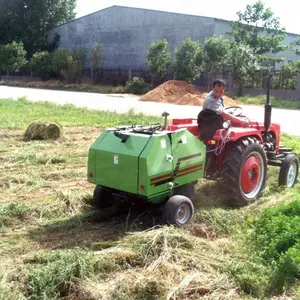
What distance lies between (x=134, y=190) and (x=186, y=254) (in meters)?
0.92

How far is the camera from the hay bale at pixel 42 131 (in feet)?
33.8

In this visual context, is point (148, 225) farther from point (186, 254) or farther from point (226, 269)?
point (226, 269)

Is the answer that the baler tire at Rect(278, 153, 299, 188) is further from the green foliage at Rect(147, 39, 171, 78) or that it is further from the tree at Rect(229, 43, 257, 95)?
the green foliage at Rect(147, 39, 171, 78)

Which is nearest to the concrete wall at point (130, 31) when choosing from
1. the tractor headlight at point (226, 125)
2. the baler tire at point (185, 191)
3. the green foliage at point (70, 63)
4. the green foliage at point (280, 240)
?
the green foliage at point (70, 63)

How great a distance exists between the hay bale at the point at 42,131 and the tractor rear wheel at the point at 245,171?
224 inches

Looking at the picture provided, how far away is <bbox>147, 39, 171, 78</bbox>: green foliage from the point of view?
3241 centimetres

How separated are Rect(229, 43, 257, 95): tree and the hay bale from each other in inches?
748

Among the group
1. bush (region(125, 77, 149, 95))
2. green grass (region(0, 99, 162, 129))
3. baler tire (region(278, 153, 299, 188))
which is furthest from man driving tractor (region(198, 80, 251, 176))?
bush (region(125, 77, 149, 95))

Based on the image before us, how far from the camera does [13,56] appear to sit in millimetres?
44906

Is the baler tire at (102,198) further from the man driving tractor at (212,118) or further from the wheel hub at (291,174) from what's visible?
the wheel hub at (291,174)

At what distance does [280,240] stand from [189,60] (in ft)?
87.5

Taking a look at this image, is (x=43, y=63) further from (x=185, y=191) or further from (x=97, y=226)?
(x=97, y=226)

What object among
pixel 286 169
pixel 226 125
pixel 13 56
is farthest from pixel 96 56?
pixel 226 125

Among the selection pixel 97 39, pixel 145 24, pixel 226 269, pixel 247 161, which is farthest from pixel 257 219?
pixel 97 39
